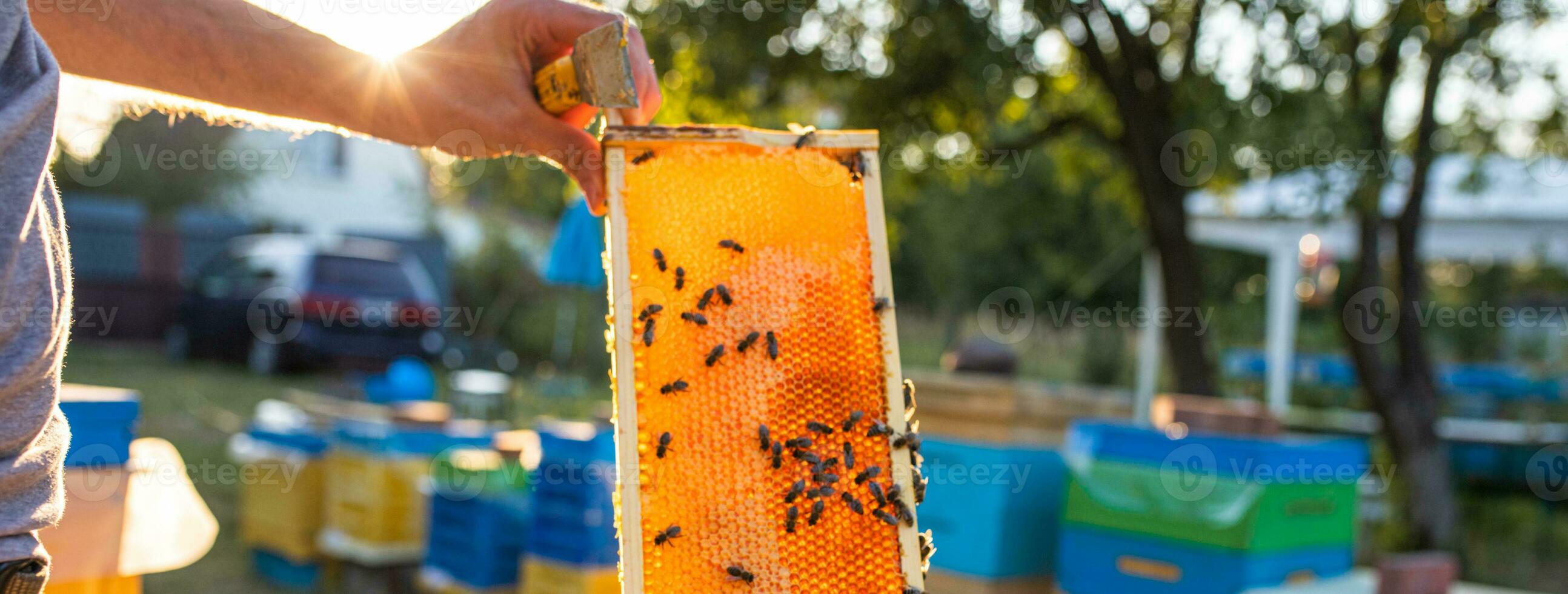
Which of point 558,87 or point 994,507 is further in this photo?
point 994,507

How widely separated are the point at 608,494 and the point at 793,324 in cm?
303

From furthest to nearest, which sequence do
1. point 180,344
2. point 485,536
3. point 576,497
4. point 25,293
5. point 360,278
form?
point 180,344
point 360,278
point 485,536
point 576,497
point 25,293

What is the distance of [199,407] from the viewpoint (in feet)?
35.7

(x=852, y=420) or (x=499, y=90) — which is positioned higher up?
(x=499, y=90)

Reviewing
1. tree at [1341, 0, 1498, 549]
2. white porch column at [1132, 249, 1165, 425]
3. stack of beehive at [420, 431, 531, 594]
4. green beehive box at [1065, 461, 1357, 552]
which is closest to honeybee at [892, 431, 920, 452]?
green beehive box at [1065, 461, 1357, 552]

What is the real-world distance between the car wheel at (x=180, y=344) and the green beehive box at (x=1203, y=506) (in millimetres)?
14199

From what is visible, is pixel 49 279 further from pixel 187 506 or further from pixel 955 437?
pixel 955 437

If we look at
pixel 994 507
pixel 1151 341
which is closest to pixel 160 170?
pixel 1151 341

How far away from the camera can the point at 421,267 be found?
19.2 meters

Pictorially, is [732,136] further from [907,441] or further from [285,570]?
[285,570]

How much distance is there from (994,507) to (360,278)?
10815 millimetres

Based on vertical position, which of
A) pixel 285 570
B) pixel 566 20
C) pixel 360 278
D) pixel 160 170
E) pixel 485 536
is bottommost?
pixel 285 570

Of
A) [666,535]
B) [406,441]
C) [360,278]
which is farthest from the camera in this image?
[360,278]

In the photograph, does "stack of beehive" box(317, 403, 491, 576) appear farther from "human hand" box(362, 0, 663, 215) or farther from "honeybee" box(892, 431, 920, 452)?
"honeybee" box(892, 431, 920, 452)
